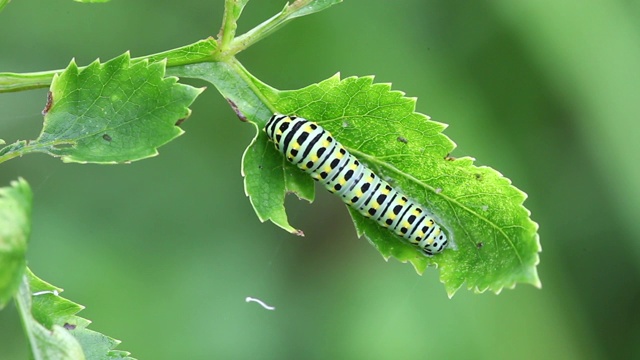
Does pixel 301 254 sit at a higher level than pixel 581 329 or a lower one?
higher

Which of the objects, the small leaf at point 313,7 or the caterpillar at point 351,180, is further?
the caterpillar at point 351,180

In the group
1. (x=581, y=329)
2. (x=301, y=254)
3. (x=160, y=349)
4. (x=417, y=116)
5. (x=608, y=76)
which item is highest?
(x=608, y=76)

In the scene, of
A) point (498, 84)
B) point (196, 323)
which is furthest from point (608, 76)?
point (196, 323)

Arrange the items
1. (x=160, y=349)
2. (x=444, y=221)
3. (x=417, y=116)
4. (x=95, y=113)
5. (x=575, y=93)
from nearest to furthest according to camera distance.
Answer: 1. (x=95, y=113)
2. (x=417, y=116)
3. (x=444, y=221)
4. (x=160, y=349)
5. (x=575, y=93)

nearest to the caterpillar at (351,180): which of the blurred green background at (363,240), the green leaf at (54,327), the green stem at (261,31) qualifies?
the green stem at (261,31)

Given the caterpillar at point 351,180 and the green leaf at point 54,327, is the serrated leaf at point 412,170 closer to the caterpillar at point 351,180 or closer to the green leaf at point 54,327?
the caterpillar at point 351,180

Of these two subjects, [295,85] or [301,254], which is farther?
[301,254]

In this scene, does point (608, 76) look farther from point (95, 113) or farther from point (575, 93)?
point (95, 113)
